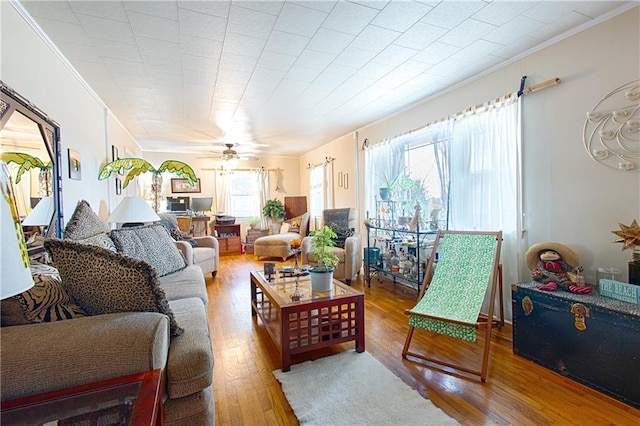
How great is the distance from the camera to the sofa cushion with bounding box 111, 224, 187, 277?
8.06 ft

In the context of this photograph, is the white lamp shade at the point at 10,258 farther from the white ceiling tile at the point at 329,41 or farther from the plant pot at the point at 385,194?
the plant pot at the point at 385,194

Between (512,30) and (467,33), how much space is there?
31 cm

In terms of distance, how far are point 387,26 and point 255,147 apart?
4.69m

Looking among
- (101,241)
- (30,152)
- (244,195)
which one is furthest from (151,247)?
(244,195)

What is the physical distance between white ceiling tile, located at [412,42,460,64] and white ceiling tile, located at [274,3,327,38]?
909 millimetres

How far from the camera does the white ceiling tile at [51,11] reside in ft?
5.70

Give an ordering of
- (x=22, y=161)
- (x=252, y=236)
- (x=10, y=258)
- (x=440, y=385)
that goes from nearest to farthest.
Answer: (x=10, y=258) < (x=22, y=161) < (x=440, y=385) < (x=252, y=236)

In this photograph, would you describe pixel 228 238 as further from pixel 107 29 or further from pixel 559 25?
pixel 559 25

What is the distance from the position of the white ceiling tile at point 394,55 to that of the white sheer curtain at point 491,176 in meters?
0.94

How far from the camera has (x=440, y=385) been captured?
1.83 meters

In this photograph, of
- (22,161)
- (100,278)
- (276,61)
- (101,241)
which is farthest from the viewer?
(276,61)

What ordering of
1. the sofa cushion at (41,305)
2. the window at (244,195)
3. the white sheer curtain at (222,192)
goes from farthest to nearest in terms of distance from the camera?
the window at (244,195) < the white sheer curtain at (222,192) < the sofa cushion at (41,305)

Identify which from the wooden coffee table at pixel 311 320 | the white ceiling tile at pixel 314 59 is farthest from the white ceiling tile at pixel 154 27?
the wooden coffee table at pixel 311 320

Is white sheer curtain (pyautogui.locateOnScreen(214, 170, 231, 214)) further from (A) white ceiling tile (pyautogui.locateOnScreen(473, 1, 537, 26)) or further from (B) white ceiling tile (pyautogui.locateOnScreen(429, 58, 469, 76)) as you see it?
(A) white ceiling tile (pyautogui.locateOnScreen(473, 1, 537, 26))
